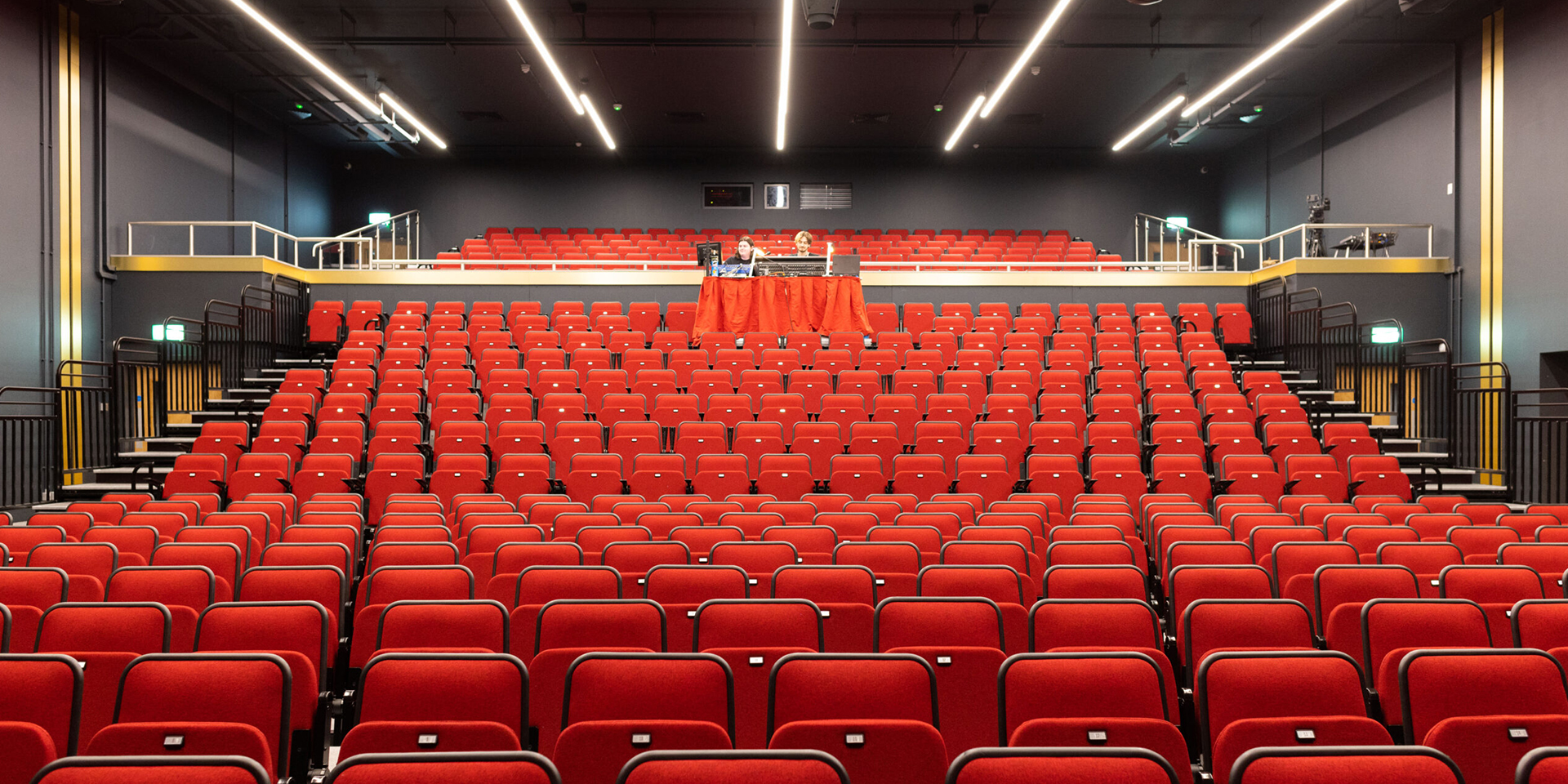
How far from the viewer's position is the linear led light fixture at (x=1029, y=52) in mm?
11047

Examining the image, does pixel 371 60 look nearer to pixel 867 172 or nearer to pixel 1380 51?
pixel 867 172

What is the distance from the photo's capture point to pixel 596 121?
16828 millimetres

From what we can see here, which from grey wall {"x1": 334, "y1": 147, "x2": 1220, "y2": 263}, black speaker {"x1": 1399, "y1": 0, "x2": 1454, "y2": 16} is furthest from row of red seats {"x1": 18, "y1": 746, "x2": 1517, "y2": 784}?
grey wall {"x1": 334, "y1": 147, "x2": 1220, "y2": 263}

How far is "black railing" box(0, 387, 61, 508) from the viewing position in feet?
28.2

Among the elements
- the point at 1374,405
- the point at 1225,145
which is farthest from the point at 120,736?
the point at 1225,145

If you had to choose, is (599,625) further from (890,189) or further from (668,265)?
(890,189)

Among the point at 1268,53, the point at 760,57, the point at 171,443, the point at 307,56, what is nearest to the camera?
the point at 171,443

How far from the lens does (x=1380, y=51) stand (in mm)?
13711

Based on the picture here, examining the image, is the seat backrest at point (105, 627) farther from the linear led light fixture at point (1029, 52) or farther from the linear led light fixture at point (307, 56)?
the linear led light fixture at point (1029, 52)


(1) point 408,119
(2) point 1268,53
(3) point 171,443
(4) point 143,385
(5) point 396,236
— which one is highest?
(1) point 408,119

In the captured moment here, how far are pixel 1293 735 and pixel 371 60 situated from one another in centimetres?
1537

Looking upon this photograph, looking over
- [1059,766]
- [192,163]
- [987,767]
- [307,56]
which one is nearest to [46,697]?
[987,767]

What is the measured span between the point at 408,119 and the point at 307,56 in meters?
4.18

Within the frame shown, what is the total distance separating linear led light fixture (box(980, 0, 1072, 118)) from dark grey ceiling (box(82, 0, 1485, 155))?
32cm
